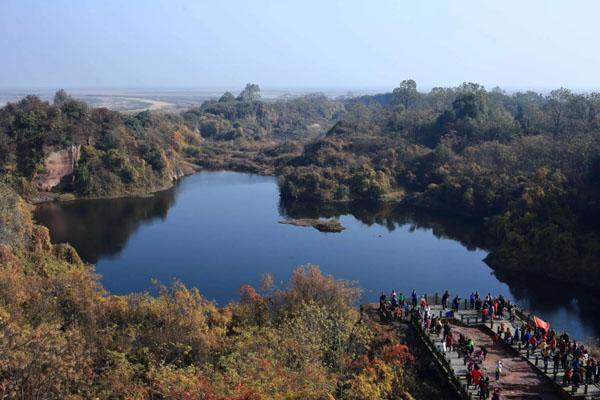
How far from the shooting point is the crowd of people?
2153cm

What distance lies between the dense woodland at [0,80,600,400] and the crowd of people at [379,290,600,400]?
2.36 m

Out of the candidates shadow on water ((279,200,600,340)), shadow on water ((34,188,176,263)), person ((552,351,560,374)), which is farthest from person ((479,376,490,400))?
shadow on water ((34,188,176,263))

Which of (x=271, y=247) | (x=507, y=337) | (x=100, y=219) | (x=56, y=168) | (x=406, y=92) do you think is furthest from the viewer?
(x=406, y=92)

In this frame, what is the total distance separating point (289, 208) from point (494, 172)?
25.4 meters

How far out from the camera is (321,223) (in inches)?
2501

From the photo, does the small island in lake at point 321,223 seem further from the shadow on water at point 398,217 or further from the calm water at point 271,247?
the shadow on water at point 398,217

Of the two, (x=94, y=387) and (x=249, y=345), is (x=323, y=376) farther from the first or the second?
(x=94, y=387)

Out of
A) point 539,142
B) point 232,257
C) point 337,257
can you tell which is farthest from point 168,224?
point 539,142

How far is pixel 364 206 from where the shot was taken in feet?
249

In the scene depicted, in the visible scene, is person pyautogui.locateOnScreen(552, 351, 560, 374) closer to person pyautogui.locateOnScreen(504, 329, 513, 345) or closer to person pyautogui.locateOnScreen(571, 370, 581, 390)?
person pyautogui.locateOnScreen(571, 370, 581, 390)

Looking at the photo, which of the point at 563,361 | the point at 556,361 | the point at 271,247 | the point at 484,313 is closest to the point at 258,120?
the point at 271,247

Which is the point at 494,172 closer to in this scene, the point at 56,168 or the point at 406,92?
the point at 56,168

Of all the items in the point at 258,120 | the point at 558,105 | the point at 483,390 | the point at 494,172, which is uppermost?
the point at 558,105

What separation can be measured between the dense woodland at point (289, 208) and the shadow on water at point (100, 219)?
469 cm
